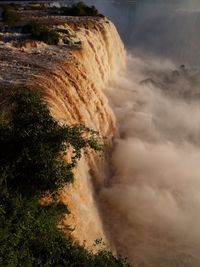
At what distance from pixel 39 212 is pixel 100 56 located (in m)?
23.6

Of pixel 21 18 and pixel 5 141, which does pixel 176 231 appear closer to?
pixel 5 141

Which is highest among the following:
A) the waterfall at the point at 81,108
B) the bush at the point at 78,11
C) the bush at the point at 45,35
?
the bush at the point at 78,11

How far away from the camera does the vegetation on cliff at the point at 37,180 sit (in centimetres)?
1180

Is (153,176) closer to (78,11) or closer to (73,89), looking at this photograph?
(73,89)

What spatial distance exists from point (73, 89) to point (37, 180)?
996cm

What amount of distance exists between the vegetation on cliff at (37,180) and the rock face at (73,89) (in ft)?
4.44

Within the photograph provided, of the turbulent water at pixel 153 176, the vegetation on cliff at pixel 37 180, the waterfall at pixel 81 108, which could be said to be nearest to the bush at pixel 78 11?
the turbulent water at pixel 153 176

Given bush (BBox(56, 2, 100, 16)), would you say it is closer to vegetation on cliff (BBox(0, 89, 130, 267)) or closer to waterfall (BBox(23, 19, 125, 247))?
waterfall (BBox(23, 19, 125, 247))

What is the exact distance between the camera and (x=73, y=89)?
859 inches

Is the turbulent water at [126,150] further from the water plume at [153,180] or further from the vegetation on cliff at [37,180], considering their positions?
the vegetation on cliff at [37,180]

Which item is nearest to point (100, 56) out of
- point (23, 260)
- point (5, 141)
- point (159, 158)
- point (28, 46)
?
point (28, 46)

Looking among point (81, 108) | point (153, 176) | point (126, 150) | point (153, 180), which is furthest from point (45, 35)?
point (153, 180)

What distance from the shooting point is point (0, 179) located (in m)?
11.7

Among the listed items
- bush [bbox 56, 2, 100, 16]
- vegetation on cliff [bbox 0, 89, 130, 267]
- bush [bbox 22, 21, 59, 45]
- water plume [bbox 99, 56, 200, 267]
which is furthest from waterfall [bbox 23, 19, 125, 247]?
bush [bbox 56, 2, 100, 16]
